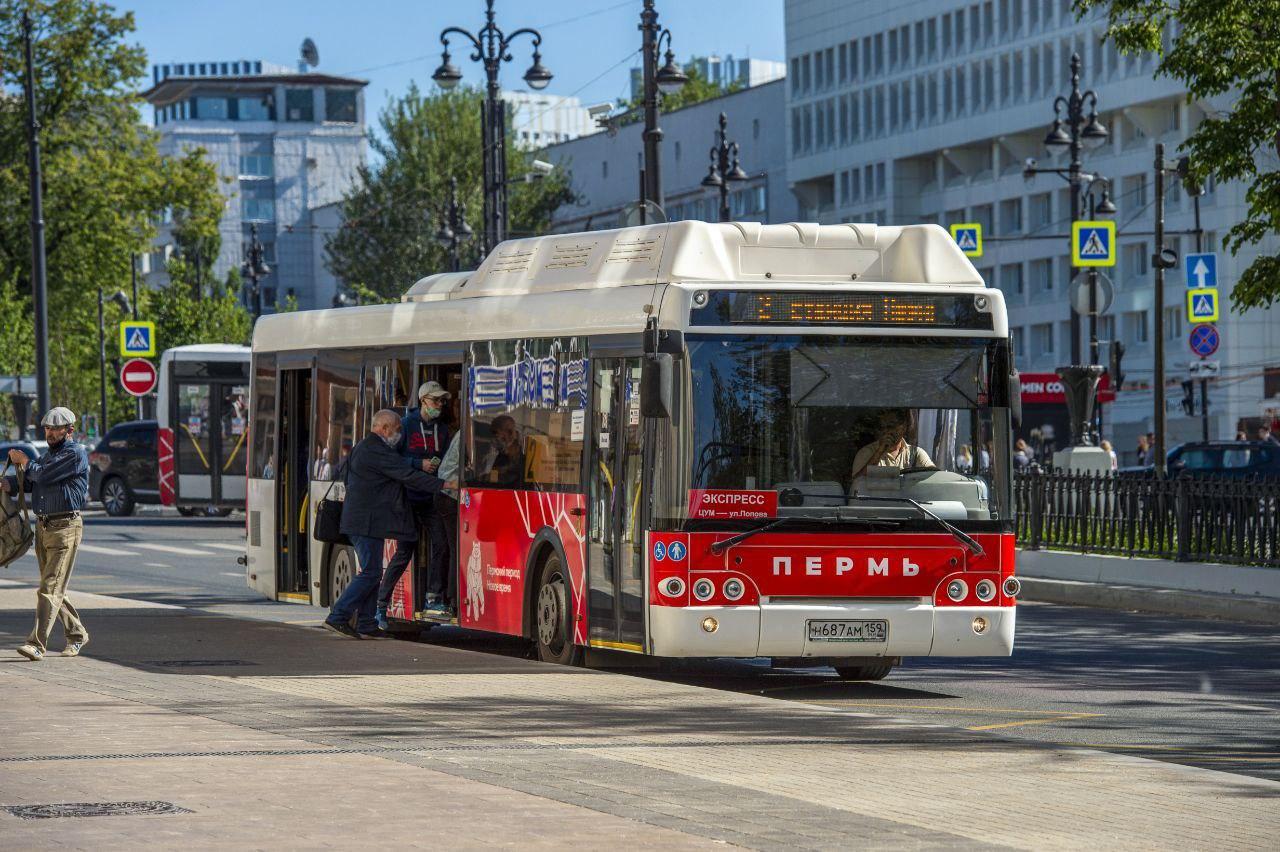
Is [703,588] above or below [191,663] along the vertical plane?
above

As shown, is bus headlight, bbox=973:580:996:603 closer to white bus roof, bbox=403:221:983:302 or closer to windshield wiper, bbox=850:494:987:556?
windshield wiper, bbox=850:494:987:556

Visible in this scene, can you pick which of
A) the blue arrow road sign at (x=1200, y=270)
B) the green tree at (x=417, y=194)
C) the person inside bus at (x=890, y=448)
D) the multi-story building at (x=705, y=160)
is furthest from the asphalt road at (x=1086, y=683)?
the multi-story building at (x=705, y=160)

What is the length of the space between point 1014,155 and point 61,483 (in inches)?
3281

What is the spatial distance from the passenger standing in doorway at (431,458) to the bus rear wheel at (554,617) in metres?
1.65

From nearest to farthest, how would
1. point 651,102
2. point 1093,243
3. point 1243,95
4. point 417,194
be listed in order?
point 1243,95, point 651,102, point 1093,243, point 417,194

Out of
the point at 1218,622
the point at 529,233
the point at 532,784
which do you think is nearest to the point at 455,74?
the point at 1218,622

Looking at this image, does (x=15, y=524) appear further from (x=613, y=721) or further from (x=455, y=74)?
(x=455, y=74)

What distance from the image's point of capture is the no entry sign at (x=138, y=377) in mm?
48094

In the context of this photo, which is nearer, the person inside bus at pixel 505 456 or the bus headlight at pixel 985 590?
the bus headlight at pixel 985 590

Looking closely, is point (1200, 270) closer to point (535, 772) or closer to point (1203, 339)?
point (1203, 339)

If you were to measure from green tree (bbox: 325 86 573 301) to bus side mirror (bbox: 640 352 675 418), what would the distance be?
8917 centimetres

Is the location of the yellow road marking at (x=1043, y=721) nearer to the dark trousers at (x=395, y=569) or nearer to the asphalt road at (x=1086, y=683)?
the asphalt road at (x=1086, y=683)

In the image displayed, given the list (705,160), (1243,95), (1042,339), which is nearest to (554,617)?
(1243,95)

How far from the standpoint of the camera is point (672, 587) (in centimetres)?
Result: 1504
